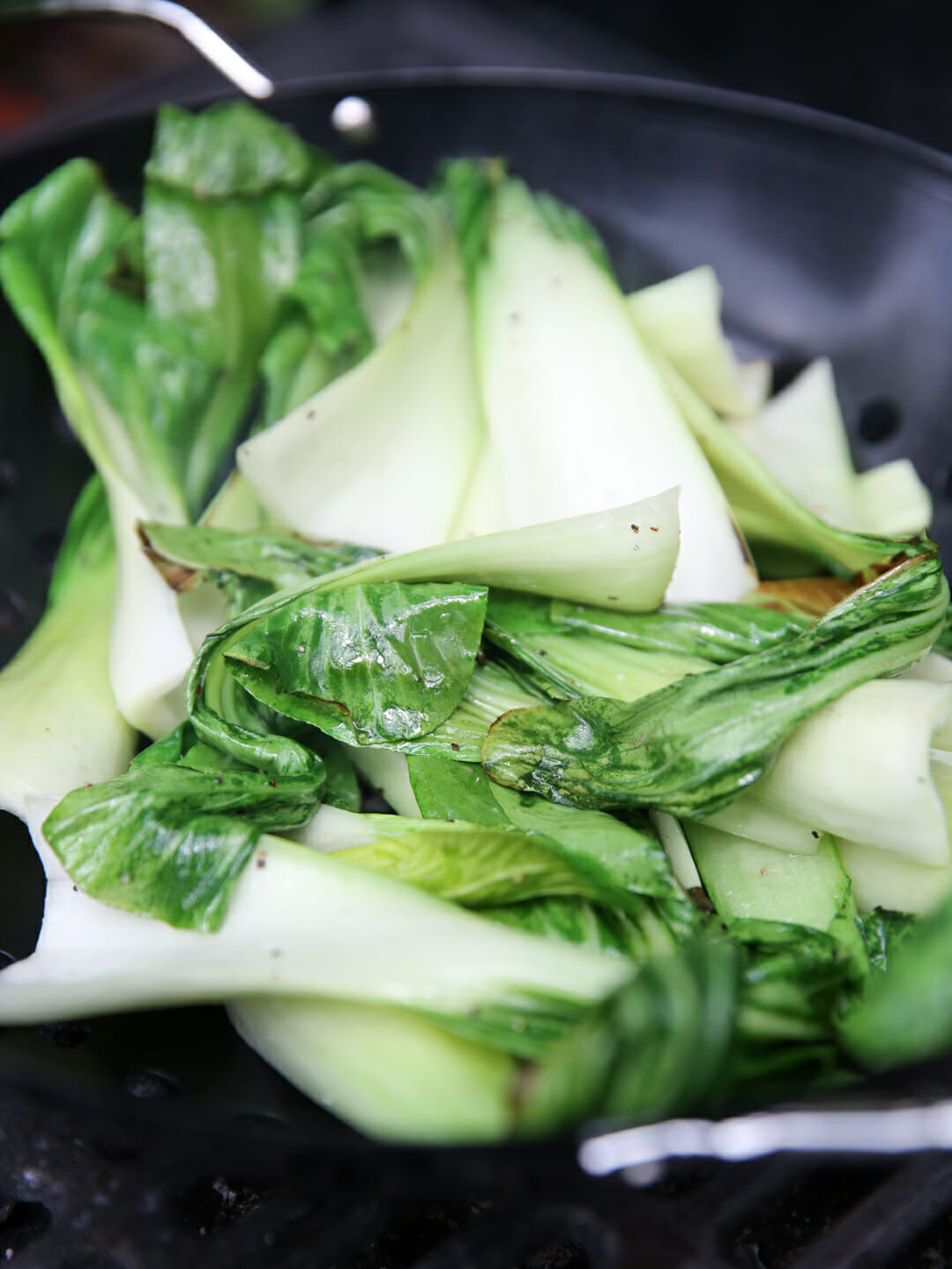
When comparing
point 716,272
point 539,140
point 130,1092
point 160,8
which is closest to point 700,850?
point 130,1092

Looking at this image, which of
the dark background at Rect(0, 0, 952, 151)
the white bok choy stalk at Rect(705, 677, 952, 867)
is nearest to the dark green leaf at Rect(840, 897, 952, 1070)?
the white bok choy stalk at Rect(705, 677, 952, 867)

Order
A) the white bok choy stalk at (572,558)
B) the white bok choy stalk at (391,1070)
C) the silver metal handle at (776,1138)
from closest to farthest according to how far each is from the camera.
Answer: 1. the silver metal handle at (776,1138)
2. the white bok choy stalk at (391,1070)
3. the white bok choy stalk at (572,558)

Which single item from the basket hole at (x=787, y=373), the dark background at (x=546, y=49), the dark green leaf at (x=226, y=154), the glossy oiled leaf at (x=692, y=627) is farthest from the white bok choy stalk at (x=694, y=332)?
the dark background at (x=546, y=49)

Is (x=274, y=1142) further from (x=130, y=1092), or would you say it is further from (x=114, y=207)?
(x=114, y=207)

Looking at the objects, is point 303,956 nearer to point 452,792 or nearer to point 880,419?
point 452,792

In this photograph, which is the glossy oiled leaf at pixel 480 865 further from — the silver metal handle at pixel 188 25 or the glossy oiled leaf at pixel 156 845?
the silver metal handle at pixel 188 25

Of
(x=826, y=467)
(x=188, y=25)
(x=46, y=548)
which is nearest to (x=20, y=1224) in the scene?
(x=46, y=548)

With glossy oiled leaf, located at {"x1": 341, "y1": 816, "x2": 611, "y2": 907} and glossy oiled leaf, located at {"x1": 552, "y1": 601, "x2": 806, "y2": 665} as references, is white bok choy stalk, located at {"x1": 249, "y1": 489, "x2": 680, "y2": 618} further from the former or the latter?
glossy oiled leaf, located at {"x1": 341, "y1": 816, "x2": 611, "y2": 907}
